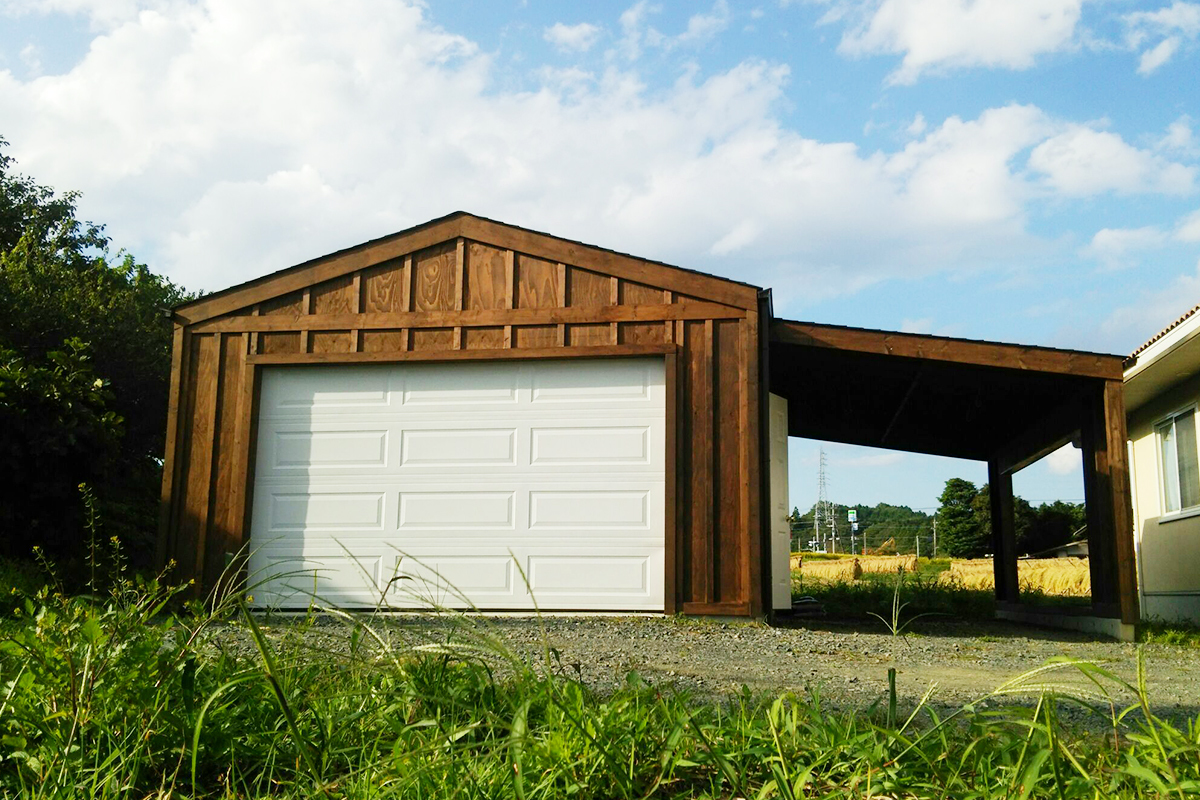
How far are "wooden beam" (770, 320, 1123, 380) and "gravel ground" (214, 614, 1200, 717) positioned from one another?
2361 mm

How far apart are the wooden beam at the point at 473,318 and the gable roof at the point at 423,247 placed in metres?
0.20

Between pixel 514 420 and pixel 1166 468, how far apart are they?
7806mm

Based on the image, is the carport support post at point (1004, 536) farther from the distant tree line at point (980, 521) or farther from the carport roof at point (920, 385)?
the distant tree line at point (980, 521)

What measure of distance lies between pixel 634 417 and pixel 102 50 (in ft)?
17.1

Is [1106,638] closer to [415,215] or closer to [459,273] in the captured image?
[459,273]

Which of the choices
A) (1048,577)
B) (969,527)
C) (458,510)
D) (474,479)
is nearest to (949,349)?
(474,479)

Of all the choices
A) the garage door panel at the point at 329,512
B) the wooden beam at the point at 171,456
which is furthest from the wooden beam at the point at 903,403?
the wooden beam at the point at 171,456

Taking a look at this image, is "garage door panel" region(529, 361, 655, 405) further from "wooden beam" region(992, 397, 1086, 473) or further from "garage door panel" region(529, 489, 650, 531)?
"wooden beam" region(992, 397, 1086, 473)

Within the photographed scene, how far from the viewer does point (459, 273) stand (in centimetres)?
953

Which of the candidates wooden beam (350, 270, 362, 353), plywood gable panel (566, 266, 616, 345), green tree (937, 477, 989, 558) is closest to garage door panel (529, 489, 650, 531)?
plywood gable panel (566, 266, 616, 345)

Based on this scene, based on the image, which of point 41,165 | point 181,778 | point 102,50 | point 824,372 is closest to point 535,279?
point 824,372

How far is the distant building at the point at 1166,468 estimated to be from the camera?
946cm

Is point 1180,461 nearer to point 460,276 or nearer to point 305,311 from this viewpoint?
point 460,276

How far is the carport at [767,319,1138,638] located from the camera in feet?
28.0
